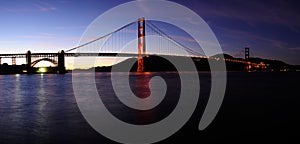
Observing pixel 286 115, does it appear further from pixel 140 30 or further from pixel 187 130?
pixel 140 30

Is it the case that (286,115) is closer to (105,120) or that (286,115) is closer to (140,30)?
(105,120)

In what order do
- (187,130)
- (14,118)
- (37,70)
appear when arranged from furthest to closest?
(37,70) → (14,118) → (187,130)

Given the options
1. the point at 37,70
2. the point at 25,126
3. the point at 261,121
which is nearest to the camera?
the point at 25,126

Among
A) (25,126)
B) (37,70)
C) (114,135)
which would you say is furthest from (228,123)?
(37,70)

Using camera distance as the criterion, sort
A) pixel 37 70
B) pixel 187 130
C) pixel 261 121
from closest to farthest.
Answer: pixel 187 130, pixel 261 121, pixel 37 70

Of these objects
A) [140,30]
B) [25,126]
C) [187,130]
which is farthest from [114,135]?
[140,30]

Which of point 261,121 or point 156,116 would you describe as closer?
point 261,121

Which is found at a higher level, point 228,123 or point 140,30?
point 140,30

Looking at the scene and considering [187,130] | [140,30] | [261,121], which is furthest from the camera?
[140,30]

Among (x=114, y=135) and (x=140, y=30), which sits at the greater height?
(x=140, y=30)
